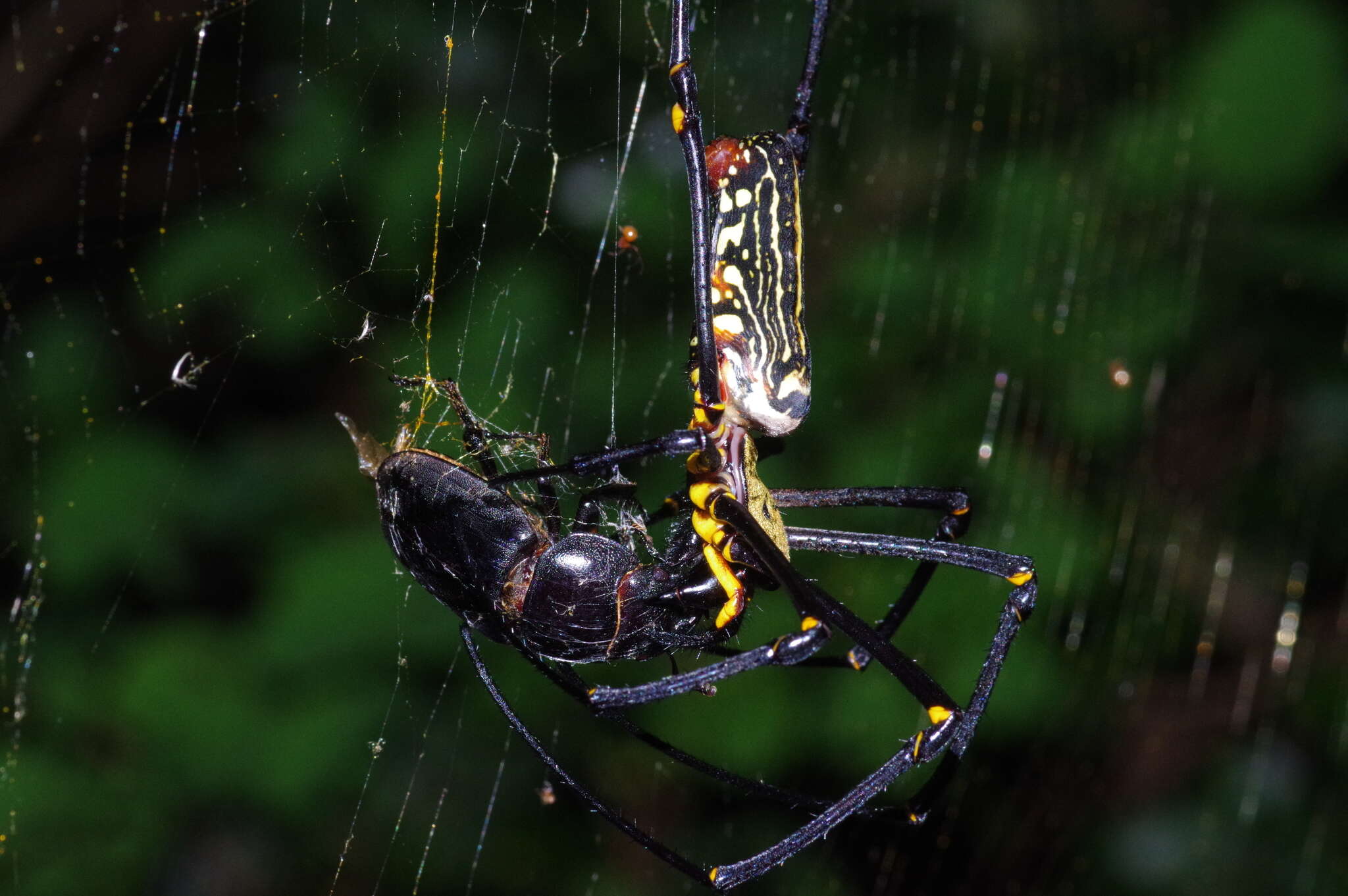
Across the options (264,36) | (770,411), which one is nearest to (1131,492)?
(770,411)

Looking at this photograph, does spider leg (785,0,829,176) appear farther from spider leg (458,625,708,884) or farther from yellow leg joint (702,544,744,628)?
spider leg (458,625,708,884)

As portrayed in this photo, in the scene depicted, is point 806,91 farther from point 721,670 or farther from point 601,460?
point 721,670

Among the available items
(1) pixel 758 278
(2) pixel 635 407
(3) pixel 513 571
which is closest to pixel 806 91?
(1) pixel 758 278

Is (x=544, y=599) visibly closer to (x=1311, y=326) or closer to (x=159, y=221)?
(x=159, y=221)

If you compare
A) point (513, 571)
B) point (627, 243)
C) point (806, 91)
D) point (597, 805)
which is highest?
point (806, 91)

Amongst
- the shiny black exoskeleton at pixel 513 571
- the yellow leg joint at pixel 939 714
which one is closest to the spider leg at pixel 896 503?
the yellow leg joint at pixel 939 714

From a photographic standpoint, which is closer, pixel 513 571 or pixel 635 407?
pixel 513 571

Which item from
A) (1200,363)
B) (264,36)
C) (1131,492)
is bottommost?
(1131,492)
